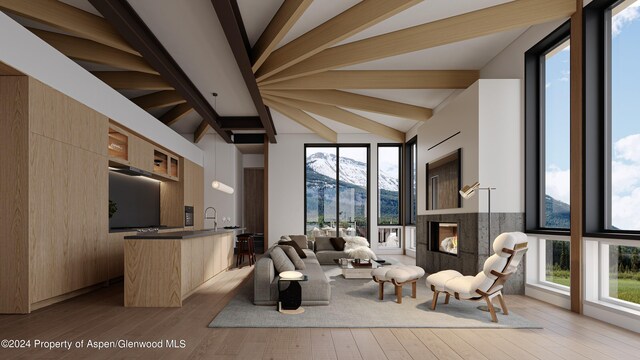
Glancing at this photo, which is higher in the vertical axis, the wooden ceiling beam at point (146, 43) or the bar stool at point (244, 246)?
the wooden ceiling beam at point (146, 43)

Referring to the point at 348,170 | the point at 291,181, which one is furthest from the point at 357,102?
the point at 291,181

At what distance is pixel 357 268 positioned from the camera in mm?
6582

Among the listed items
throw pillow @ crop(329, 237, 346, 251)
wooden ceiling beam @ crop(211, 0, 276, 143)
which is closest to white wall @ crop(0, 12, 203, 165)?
wooden ceiling beam @ crop(211, 0, 276, 143)

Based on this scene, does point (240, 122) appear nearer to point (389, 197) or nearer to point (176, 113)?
point (176, 113)

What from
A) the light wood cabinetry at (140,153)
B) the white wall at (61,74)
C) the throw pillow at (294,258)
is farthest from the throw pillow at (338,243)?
the white wall at (61,74)

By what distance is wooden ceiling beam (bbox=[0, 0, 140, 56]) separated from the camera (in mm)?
4240

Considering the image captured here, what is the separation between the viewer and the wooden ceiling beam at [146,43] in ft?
13.2

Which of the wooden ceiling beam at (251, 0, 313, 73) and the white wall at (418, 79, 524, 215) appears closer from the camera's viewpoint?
the wooden ceiling beam at (251, 0, 313, 73)

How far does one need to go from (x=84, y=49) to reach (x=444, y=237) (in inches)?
252

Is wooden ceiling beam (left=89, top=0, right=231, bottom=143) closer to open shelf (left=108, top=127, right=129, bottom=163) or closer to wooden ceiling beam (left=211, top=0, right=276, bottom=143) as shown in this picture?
wooden ceiling beam (left=211, top=0, right=276, bottom=143)

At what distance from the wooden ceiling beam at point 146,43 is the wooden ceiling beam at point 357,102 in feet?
4.41

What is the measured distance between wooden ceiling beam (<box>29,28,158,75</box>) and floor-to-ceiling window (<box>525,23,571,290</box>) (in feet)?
18.9

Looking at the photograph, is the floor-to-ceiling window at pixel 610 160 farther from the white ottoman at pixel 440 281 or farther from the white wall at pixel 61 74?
the white wall at pixel 61 74

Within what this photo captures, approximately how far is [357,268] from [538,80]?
12.7 feet
